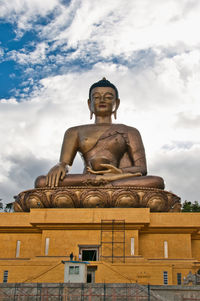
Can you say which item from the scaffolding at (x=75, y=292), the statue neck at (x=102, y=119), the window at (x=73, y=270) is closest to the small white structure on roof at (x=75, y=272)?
the window at (x=73, y=270)

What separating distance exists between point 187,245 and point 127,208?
2.11 meters

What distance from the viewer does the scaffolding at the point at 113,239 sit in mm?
12258

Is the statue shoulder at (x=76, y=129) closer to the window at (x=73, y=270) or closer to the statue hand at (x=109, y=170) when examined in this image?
the statue hand at (x=109, y=170)

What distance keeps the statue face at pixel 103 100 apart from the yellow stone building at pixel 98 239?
5.12 metres

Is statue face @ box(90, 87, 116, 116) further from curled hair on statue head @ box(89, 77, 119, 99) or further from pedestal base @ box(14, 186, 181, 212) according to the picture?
pedestal base @ box(14, 186, 181, 212)

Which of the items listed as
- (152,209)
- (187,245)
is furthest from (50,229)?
(187,245)

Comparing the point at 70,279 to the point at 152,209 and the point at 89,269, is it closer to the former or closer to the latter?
the point at 89,269

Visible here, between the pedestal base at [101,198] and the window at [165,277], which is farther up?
the pedestal base at [101,198]

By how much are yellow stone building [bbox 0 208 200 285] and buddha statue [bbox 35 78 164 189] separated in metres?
1.34

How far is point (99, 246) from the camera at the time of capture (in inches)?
490

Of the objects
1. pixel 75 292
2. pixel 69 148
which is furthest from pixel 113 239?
pixel 69 148

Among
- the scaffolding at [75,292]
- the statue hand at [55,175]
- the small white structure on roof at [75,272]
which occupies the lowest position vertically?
the scaffolding at [75,292]

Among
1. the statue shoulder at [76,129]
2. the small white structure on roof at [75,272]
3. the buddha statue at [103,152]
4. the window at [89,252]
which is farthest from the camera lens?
the statue shoulder at [76,129]

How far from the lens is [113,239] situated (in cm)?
1246
